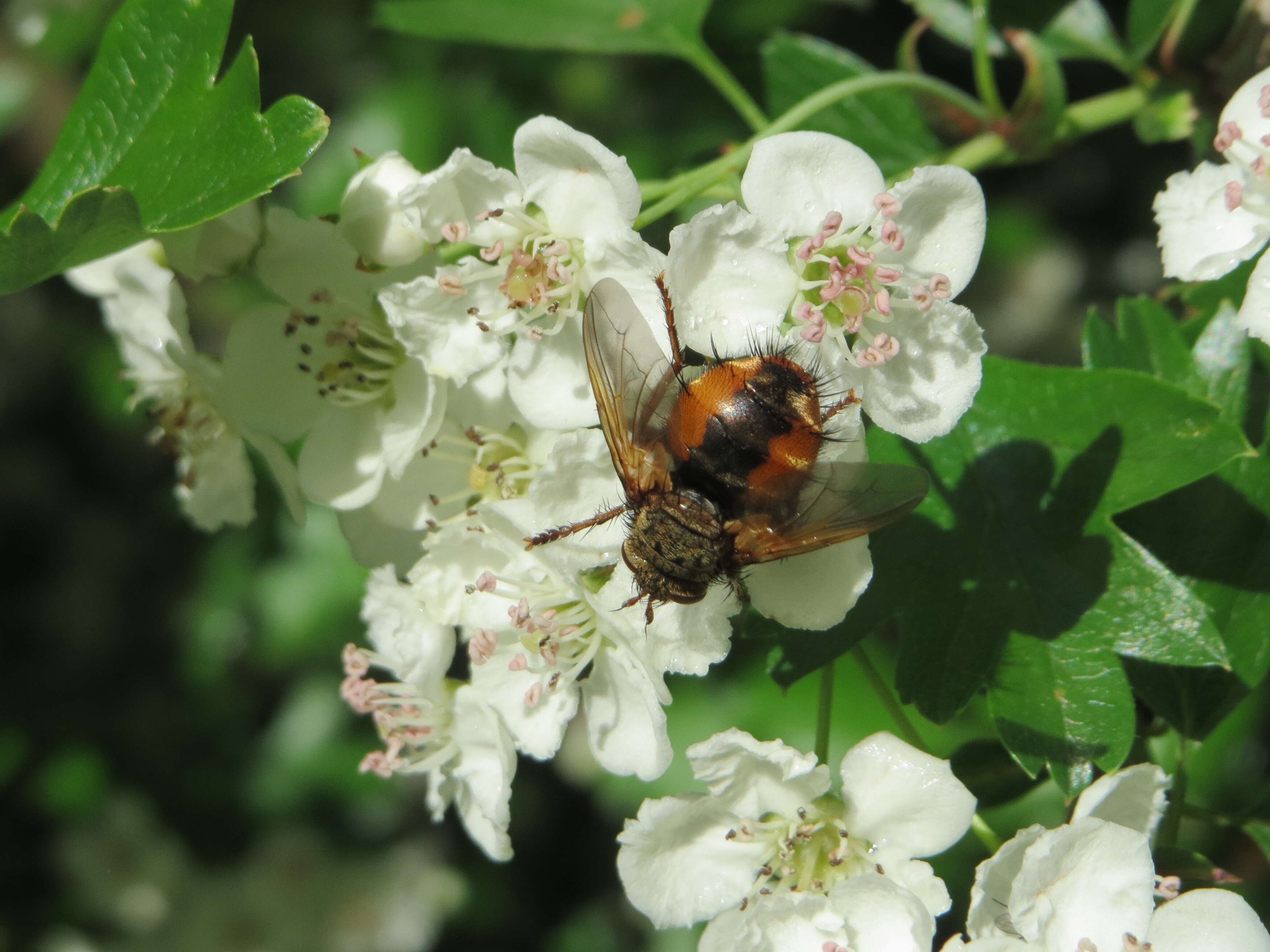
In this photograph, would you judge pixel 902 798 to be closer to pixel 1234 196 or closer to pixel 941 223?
pixel 941 223

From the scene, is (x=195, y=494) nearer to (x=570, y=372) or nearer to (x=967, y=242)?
(x=570, y=372)

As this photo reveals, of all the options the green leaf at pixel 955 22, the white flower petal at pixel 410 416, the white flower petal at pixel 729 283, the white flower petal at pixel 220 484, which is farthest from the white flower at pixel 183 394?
the green leaf at pixel 955 22

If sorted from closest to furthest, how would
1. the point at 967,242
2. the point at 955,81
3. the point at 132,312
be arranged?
the point at 967,242 → the point at 132,312 → the point at 955,81

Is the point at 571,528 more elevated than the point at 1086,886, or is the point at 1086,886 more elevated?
the point at 571,528

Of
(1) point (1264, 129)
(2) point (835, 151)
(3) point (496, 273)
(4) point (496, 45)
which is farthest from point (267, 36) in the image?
(1) point (1264, 129)

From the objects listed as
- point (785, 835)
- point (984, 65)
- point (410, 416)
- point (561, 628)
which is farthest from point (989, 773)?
point (984, 65)

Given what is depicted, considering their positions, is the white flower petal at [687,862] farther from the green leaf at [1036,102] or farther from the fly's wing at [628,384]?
the green leaf at [1036,102]
